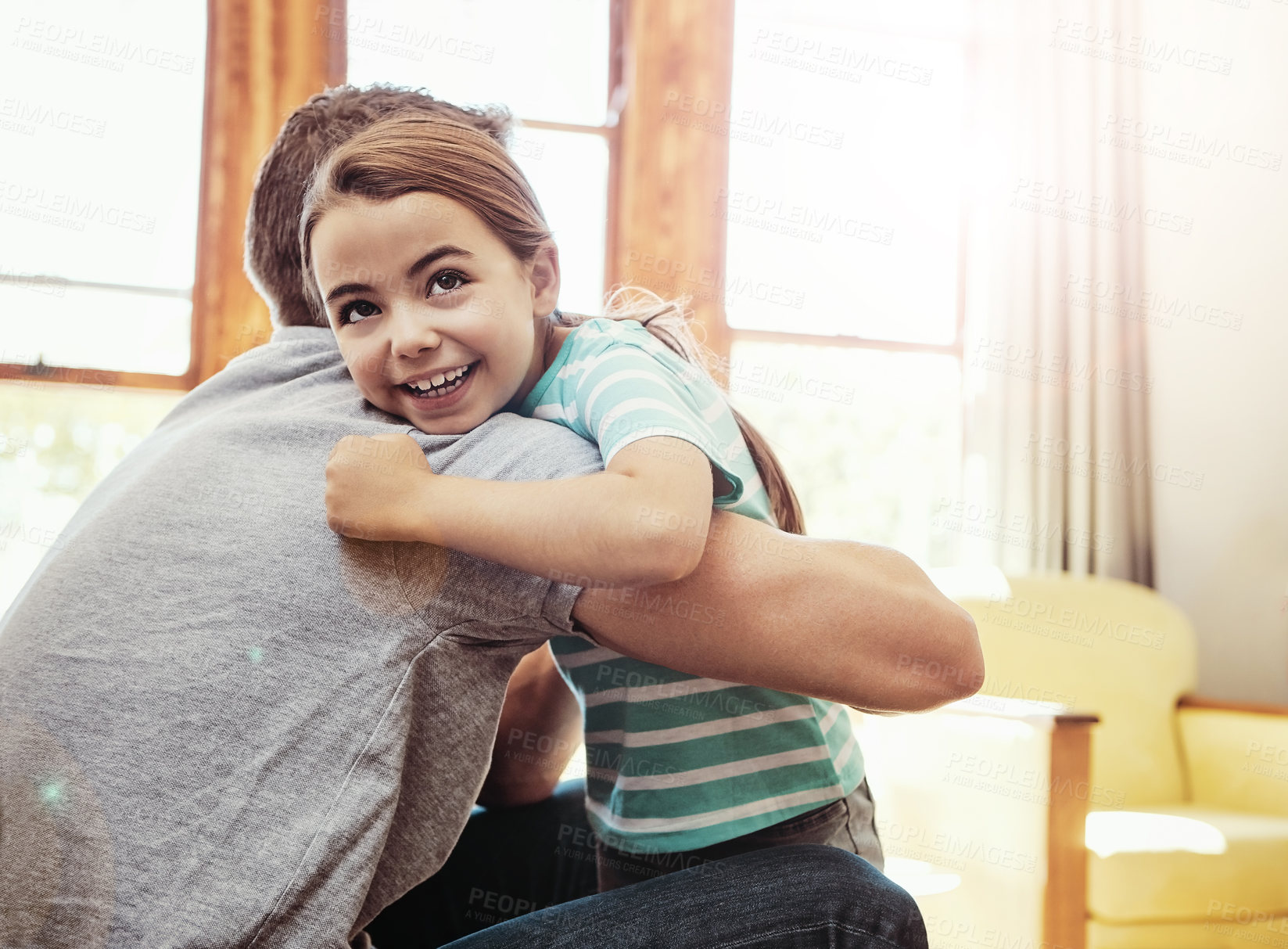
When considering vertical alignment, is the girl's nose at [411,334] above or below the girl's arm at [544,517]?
above

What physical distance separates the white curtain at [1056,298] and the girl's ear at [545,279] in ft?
8.45

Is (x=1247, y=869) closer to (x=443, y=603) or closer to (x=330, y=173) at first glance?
(x=443, y=603)

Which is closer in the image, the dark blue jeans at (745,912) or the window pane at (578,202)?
the dark blue jeans at (745,912)

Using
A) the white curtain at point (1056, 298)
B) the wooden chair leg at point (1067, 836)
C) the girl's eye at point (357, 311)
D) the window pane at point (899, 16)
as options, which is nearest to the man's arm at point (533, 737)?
the girl's eye at point (357, 311)

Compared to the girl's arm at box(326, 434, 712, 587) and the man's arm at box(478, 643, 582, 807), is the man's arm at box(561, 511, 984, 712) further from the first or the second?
the man's arm at box(478, 643, 582, 807)

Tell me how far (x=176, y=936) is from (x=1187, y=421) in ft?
12.0

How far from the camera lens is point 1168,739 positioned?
2.76m

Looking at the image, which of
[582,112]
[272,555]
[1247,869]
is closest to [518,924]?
[272,555]

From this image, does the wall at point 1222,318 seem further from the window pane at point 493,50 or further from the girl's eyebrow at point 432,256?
the girl's eyebrow at point 432,256

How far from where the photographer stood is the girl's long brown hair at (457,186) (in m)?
0.86

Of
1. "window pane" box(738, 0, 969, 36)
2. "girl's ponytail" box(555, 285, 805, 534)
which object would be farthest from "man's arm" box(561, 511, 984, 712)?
"window pane" box(738, 0, 969, 36)

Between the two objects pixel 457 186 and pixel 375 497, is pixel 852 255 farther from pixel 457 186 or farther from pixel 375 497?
pixel 375 497

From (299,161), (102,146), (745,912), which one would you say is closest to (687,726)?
(745,912)

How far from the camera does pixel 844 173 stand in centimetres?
338
